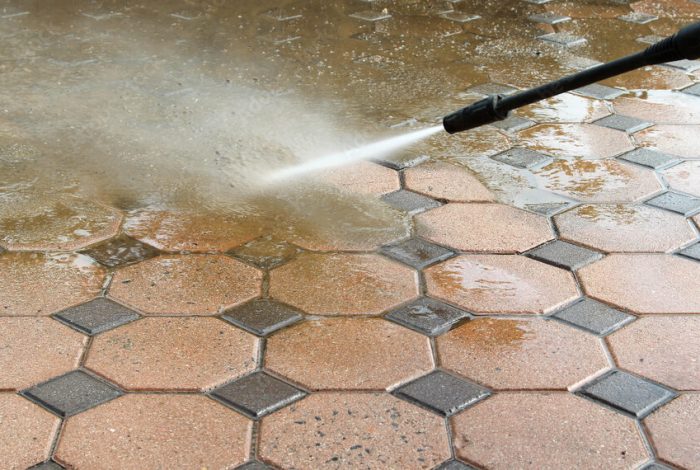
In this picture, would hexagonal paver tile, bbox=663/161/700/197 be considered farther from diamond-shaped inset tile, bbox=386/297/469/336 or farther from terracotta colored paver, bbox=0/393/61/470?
terracotta colored paver, bbox=0/393/61/470

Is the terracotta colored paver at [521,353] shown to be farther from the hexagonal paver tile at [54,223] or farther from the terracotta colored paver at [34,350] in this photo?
the hexagonal paver tile at [54,223]

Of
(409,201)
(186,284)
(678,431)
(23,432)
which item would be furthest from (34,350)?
(678,431)

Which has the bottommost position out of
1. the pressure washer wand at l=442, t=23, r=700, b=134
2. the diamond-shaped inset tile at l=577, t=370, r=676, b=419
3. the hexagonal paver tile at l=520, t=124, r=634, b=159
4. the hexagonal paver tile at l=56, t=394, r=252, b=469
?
the hexagonal paver tile at l=520, t=124, r=634, b=159

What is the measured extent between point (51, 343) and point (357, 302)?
0.80 metres

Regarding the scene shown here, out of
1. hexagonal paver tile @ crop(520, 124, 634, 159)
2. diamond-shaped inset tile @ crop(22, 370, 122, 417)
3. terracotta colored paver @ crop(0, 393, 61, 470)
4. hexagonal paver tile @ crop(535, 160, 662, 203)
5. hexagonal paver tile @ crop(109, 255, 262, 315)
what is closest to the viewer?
terracotta colored paver @ crop(0, 393, 61, 470)

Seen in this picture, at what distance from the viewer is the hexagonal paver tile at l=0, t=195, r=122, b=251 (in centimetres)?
293

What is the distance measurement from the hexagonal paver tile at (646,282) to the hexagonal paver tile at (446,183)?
1.92ft

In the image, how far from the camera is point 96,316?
2.54 metres

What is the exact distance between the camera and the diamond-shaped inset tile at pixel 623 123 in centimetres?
390

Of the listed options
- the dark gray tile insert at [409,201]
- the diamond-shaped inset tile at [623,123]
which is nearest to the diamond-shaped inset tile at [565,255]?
the dark gray tile insert at [409,201]

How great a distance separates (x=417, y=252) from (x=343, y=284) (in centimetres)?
31

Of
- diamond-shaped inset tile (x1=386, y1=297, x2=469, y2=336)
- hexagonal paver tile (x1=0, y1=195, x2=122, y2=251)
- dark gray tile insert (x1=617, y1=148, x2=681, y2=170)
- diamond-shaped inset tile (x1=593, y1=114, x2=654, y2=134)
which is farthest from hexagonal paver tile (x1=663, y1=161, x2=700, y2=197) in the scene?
hexagonal paver tile (x1=0, y1=195, x2=122, y2=251)

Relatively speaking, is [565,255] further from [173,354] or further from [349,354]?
[173,354]

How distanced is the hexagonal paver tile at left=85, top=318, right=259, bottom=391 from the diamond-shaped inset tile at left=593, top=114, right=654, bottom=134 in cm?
210
